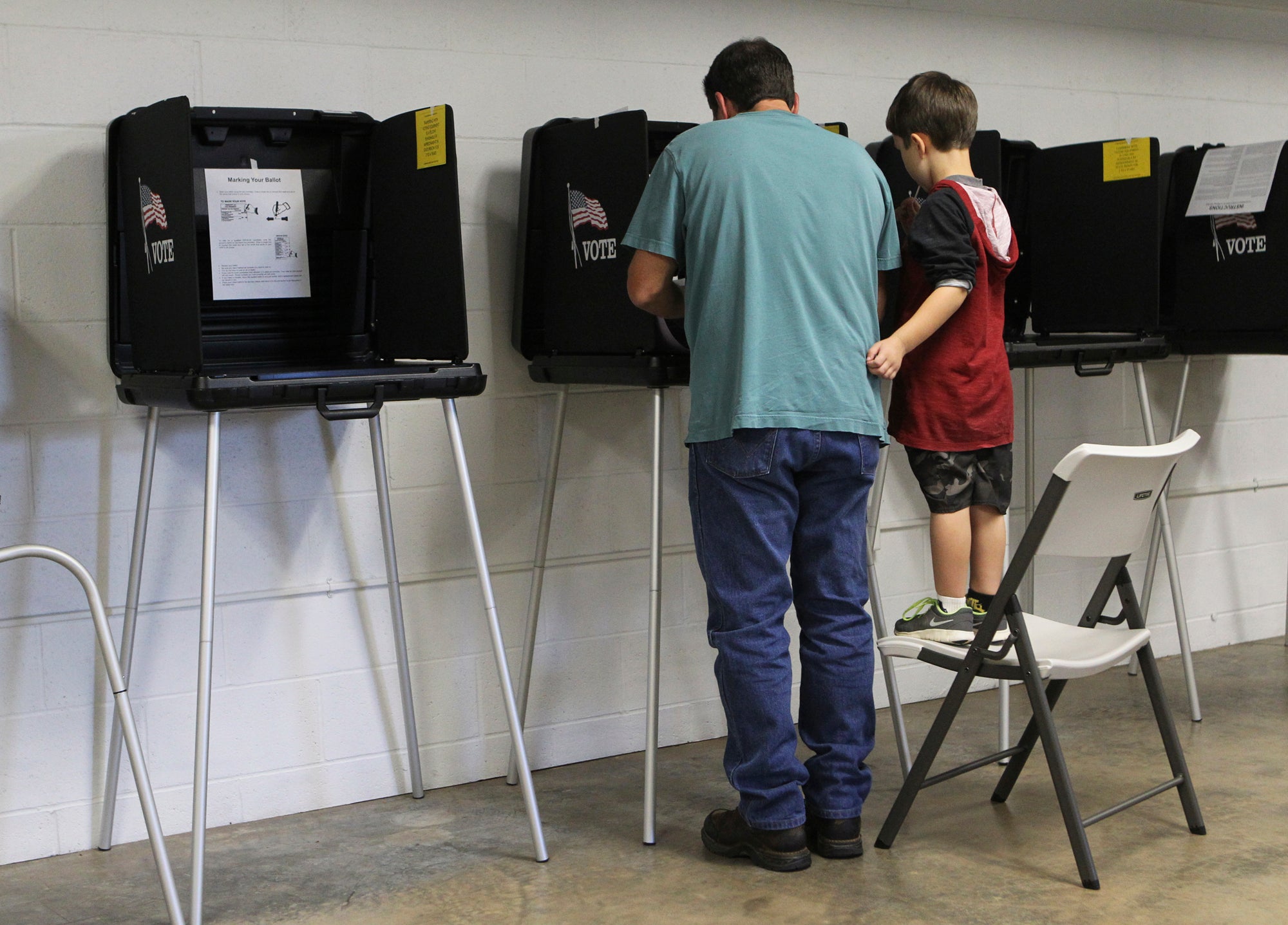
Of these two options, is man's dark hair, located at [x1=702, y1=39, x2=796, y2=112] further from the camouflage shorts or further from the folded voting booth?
the camouflage shorts

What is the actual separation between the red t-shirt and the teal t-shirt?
29 cm

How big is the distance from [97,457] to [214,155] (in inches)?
24.3

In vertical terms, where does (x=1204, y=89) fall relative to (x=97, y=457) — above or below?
above

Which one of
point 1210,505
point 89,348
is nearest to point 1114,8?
point 1210,505

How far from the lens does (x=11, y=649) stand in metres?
2.41

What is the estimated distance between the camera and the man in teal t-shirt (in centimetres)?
213

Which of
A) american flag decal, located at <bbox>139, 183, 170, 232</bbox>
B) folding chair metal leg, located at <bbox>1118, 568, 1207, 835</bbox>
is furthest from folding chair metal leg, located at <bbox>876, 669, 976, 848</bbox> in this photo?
american flag decal, located at <bbox>139, 183, 170, 232</bbox>

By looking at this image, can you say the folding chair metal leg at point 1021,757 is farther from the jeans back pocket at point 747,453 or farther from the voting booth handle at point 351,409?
A: the voting booth handle at point 351,409

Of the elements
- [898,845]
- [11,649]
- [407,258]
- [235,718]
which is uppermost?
[407,258]

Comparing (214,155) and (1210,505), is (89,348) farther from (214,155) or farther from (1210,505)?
(1210,505)

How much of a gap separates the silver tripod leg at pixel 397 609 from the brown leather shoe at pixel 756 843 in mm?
708

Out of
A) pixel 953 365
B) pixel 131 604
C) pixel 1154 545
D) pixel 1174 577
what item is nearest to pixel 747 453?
pixel 953 365

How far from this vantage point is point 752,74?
2.18 metres

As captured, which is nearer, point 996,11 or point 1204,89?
point 996,11
